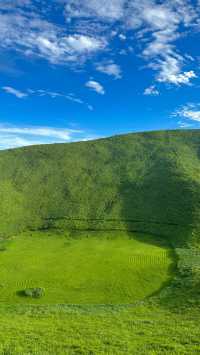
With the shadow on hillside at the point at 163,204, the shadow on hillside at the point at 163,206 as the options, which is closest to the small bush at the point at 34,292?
the shadow on hillside at the point at 163,206

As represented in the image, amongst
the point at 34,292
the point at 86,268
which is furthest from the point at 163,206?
the point at 34,292

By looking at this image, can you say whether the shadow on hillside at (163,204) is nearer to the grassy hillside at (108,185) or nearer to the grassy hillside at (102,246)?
the grassy hillside at (108,185)

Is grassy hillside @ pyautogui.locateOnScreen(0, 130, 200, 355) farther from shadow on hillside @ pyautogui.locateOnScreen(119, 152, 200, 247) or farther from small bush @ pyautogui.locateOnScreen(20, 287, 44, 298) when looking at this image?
small bush @ pyautogui.locateOnScreen(20, 287, 44, 298)

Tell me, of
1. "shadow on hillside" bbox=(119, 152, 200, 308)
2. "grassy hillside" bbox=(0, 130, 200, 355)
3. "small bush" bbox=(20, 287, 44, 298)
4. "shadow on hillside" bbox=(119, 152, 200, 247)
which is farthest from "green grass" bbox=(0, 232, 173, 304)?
"shadow on hillside" bbox=(119, 152, 200, 247)

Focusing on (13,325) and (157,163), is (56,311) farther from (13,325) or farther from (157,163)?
(157,163)

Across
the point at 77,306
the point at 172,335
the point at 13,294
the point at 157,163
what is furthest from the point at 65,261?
the point at 157,163

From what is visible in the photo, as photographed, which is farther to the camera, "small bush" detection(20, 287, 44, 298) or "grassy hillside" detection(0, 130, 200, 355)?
"small bush" detection(20, 287, 44, 298)

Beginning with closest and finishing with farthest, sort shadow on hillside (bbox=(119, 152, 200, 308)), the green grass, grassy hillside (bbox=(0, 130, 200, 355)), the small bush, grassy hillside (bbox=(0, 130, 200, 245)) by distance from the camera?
1. grassy hillside (bbox=(0, 130, 200, 355))
2. the small bush
3. the green grass
4. shadow on hillside (bbox=(119, 152, 200, 308))
5. grassy hillside (bbox=(0, 130, 200, 245))
